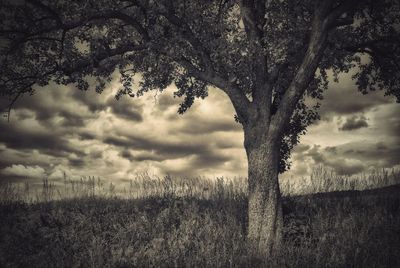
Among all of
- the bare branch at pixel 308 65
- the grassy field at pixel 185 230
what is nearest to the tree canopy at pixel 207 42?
the bare branch at pixel 308 65

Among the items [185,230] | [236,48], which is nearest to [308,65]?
[236,48]

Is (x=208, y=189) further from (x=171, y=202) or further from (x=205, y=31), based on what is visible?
(x=205, y=31)

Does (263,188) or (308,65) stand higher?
(308,65)

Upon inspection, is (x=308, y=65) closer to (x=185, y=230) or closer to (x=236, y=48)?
(x=236, y=48)

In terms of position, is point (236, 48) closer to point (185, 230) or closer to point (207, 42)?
point (207, 42)

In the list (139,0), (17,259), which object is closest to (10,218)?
(17,259)

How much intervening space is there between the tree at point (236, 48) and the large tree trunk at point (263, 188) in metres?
0.03

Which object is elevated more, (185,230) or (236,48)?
(236,48)

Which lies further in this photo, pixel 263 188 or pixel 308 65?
pixel 263 188

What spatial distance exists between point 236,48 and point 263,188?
3766mm

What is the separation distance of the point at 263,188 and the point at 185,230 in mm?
2396

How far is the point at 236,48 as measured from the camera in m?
11.0

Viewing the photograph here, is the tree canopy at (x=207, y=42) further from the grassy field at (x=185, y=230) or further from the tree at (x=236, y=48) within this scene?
the grassy field at (x=185, y=230)

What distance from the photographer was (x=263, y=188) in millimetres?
11109
